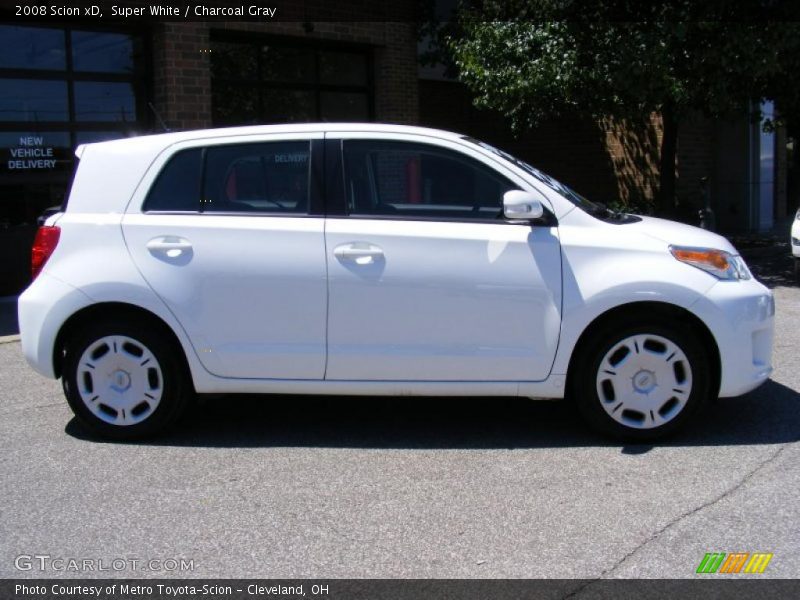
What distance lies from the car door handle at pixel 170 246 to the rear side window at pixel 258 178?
0.25 meters

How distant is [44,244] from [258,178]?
1349mm

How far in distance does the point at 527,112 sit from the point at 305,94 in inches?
131

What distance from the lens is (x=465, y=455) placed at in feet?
16.3

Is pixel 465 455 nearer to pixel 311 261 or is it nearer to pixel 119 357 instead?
pixel 311 261

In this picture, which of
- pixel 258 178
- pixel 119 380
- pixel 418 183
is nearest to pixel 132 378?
pixel 119 380

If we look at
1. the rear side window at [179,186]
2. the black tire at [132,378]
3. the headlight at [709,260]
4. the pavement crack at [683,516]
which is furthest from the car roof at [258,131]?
the pavement crack at [683,516]

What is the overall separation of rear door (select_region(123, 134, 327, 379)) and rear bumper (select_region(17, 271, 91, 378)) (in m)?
0.46

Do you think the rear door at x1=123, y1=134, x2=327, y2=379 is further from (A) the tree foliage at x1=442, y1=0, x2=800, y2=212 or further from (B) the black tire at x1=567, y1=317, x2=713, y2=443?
(A) the tree foliage at x1=442, y1=0, x2=800, y2=212

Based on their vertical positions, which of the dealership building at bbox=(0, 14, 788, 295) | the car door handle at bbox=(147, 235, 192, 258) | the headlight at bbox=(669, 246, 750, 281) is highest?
the dealership building at bbox=(0, 14, 788, 295)

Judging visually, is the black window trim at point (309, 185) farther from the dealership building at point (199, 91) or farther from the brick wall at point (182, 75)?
the brick wall at point (182, 75)

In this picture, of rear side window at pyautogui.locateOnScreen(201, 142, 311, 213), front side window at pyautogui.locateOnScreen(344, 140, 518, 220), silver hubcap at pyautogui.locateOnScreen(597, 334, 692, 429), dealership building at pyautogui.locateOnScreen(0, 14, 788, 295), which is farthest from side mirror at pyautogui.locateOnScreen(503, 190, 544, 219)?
dealership building at pyautogui.locateOnScreen(0, 14, 788, 295)

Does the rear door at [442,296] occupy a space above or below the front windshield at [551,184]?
below

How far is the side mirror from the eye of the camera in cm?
482

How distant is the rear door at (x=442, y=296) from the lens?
4.91 m
